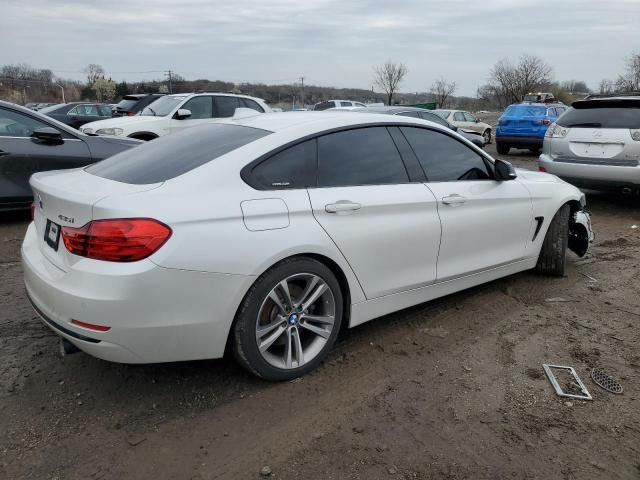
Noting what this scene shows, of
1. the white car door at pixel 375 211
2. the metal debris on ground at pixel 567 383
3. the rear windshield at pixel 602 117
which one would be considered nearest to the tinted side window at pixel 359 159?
the white car door at pixel 375 211

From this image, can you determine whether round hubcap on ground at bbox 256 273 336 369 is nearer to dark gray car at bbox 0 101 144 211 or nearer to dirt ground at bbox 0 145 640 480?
dirt ground at bbox 0 145 640 480

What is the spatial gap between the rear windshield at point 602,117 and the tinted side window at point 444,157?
15.0 feet

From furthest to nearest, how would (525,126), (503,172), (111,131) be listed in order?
(525,126)
(111,131)
(503,172)

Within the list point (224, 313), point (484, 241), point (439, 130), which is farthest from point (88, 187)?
point (484, 241)

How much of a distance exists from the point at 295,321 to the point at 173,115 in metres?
8.39

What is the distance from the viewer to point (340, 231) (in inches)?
118

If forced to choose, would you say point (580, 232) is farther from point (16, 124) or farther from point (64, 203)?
point (16, 124)

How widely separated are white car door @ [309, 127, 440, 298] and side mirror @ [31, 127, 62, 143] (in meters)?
4.61

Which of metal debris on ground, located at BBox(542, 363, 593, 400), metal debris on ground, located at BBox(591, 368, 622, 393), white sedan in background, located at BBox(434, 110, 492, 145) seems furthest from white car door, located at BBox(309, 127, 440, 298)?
white sedan in background, located at BBox(434, 110, 492, 145)

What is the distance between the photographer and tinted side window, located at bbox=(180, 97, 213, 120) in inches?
427

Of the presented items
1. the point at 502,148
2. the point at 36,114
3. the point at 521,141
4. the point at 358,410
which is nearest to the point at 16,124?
the point at 36,114

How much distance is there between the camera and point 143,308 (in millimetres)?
2410

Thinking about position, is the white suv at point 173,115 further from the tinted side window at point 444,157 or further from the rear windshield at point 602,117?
the tinted side window at point 444,157

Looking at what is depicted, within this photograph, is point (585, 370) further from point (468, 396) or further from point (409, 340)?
point (409, 340)
